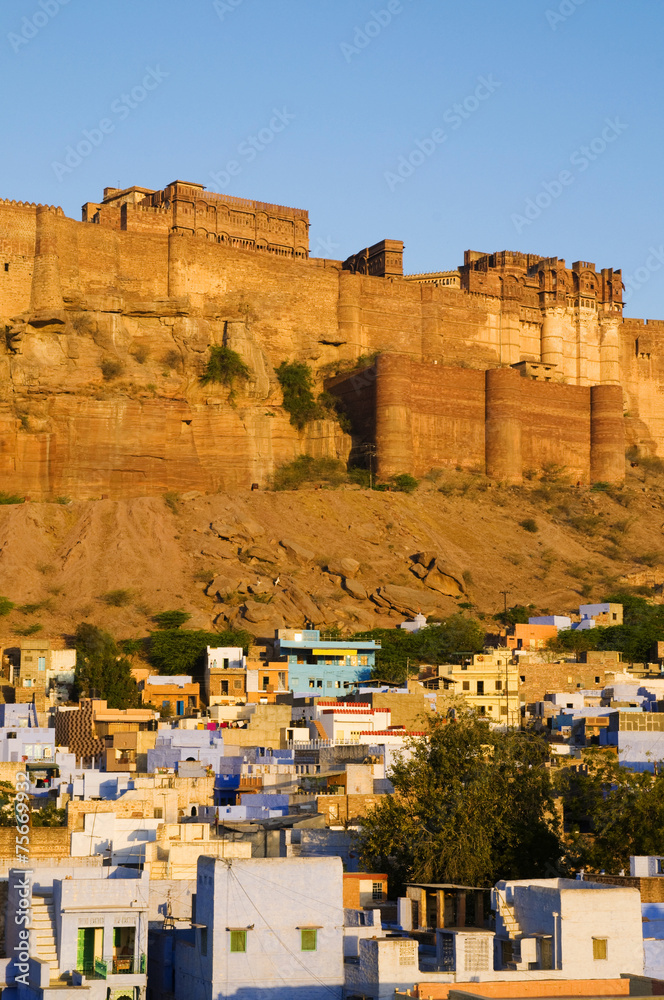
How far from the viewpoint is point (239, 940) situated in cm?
1365

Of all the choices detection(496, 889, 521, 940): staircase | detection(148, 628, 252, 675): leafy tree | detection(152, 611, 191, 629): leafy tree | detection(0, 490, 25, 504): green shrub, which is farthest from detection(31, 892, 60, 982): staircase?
detection(0, 490, 25, 504): green shrub

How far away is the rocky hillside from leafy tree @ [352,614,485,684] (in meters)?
1.93

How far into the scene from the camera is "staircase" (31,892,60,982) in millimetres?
13718

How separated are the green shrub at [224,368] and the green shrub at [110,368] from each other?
10.0ft

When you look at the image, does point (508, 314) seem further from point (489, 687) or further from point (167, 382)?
point (489, 687)

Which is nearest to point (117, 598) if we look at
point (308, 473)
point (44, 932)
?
point (308, 473)

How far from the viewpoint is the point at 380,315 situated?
59.7 m

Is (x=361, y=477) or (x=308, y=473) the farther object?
(x=361, y=477)

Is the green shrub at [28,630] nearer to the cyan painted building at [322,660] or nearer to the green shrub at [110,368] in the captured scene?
the cyan painted building at [322,660]

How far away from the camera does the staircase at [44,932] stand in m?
13.7

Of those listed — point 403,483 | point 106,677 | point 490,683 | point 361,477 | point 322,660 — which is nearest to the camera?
point 106,677

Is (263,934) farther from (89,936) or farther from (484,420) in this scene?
(484,420)

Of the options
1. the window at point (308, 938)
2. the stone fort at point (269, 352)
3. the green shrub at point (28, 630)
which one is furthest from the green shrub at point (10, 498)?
the window at point (308, 938)

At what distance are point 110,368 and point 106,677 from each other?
15490 mm
